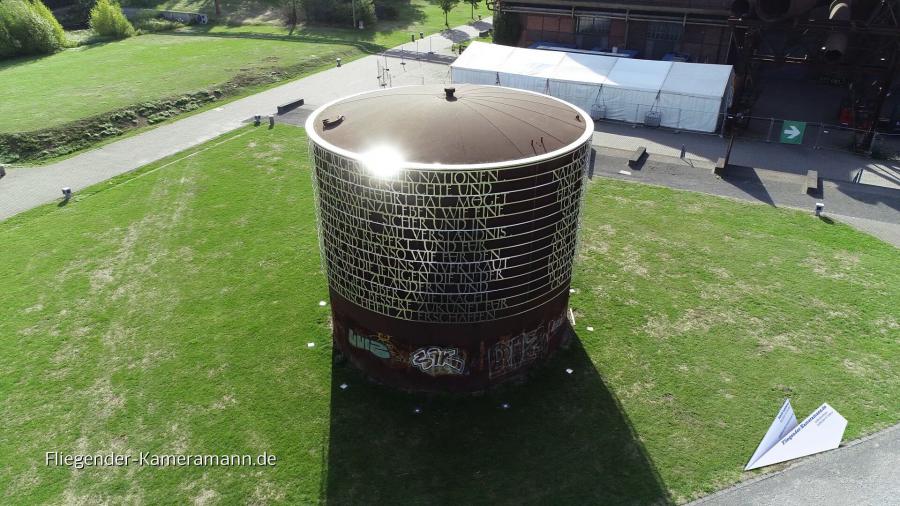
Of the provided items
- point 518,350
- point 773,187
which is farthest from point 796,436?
point 773,187

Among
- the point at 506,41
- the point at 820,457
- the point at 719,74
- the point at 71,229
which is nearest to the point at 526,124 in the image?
the point at 820,457

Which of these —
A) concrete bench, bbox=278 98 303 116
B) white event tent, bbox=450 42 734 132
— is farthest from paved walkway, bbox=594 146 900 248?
concrete bench, bbox=278 98 303 116

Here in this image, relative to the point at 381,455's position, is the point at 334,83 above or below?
above

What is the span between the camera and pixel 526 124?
14.6m

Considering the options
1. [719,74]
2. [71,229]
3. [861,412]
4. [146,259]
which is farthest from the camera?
[719,74]

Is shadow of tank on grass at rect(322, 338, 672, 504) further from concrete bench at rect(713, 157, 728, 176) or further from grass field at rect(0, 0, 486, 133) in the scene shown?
grass field at rect(0, 0, 486, 133)

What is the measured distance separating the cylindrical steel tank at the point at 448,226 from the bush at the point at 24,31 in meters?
49.7

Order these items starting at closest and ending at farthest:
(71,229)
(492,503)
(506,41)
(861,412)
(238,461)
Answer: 1. (492,503)
2. (238,461)
3. (861,412)
4. (71,229)
5. (506,41)

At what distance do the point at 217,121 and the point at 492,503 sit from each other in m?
32.4

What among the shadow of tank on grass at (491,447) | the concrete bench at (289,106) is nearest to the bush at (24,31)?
the concrete bench at (289,106)

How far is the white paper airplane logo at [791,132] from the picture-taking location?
104ft

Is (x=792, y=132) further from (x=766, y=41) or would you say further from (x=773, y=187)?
(x=766, y=41)

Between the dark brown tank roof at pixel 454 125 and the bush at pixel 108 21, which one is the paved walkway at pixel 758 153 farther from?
the bush at pixel 108 21

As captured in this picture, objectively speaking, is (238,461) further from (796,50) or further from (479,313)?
(796,50)
